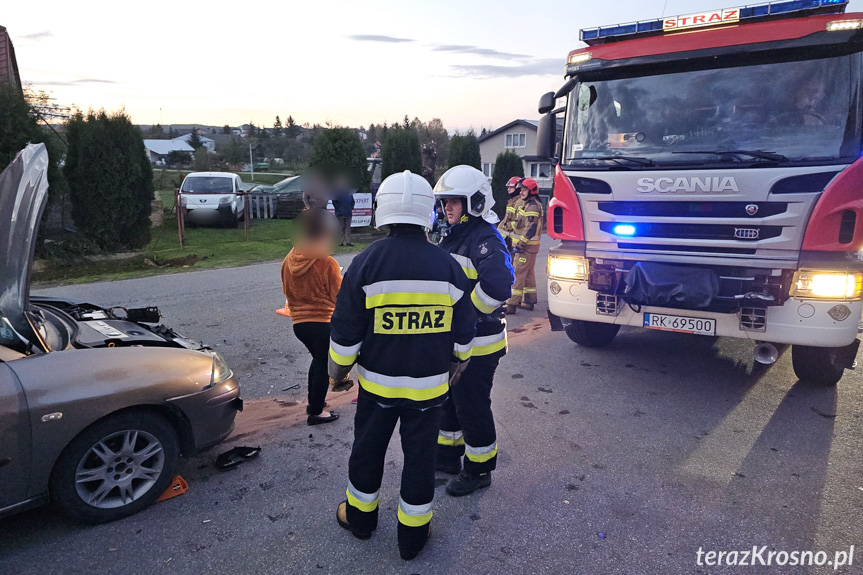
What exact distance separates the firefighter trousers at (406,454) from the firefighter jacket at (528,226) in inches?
→ 220

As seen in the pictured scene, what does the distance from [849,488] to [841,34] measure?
3.36 metres

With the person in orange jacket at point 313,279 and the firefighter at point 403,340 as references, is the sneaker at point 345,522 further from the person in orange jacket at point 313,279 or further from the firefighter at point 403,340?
the person in orange jacket at point 313,279

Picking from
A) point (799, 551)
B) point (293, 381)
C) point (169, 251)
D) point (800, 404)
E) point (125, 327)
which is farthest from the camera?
point (169, 251)

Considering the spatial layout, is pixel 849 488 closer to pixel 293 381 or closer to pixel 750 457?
pixel 750 457

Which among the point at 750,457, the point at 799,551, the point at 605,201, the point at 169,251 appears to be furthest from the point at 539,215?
the point at 169,251

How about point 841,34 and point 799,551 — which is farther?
point 841,34

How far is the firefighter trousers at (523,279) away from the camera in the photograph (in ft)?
26.8

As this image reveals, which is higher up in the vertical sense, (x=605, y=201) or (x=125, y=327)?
(x=605, y=201)

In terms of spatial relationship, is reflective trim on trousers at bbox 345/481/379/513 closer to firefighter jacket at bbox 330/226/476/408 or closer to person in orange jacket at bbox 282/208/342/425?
firefighter jacket at bbox 330/226/476/408

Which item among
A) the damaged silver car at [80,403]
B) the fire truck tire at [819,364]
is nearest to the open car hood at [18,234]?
the damaged silver car at [80,403]

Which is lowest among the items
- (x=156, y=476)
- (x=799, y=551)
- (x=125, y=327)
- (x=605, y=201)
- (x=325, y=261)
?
(x=799, y=551)

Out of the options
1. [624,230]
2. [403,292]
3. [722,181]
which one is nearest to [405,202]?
[403,292]

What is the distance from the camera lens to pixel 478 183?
135 inches

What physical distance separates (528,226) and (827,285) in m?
4.35
